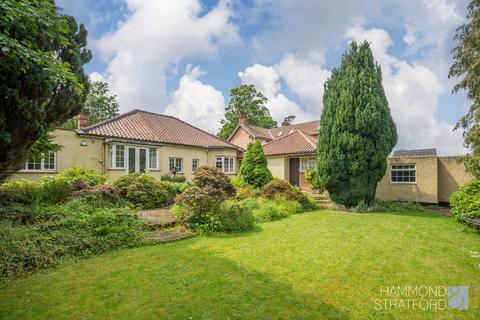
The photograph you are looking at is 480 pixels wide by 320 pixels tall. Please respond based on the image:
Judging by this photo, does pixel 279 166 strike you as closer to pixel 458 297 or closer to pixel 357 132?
pixel 357 132

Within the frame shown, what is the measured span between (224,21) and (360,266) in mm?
9478

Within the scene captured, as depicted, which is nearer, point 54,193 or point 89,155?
point 54,193

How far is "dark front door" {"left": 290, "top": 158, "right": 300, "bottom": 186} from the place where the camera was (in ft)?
65.4

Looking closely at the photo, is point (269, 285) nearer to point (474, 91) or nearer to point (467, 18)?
point (474, 91)

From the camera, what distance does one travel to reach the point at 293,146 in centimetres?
2053

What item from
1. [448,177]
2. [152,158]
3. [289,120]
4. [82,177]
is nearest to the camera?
[82,177]

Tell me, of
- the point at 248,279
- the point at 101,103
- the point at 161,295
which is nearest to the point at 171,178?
the point at 248,279

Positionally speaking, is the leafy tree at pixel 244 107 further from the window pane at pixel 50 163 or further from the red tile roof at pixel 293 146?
the window pane at pixel 50 163

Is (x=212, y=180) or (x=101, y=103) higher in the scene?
(x=101, y=103)

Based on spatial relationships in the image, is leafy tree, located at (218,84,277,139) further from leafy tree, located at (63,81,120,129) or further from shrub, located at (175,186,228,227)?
shrub, located at (175,186,228,227)

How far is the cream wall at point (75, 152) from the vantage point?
14.1 metres

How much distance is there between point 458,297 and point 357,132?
1013 cm

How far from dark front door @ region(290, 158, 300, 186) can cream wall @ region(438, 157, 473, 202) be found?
29.5 ft

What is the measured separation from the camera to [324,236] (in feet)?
24.5
